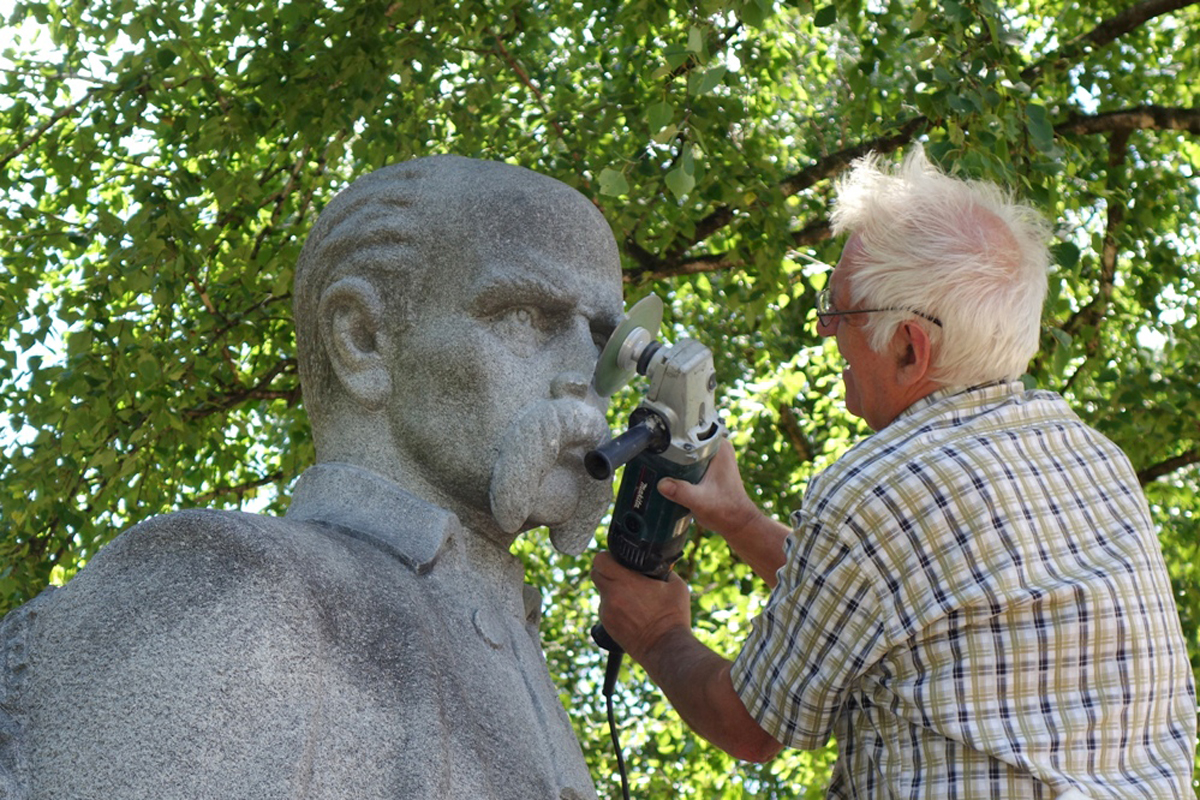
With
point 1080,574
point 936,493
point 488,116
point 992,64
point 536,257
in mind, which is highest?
point 488,116

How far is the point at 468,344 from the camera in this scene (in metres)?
2.67

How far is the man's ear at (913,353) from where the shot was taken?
2619mm

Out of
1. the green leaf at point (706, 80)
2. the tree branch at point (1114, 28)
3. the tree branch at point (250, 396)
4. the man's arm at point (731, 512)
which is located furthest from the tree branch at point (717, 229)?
the man's arm at point (731, 512)

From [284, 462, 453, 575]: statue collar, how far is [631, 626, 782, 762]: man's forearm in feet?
1.60

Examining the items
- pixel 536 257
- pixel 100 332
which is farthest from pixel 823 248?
pixel 536 257

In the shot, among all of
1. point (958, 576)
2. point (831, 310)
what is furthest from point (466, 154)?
point (958, 576)

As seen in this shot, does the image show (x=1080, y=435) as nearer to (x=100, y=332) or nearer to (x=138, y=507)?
(x=100, y=332)

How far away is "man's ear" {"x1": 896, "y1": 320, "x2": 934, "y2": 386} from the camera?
262 centimetres

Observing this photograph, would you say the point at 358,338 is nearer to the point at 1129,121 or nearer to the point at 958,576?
the point at 958,576

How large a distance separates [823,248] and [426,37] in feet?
5.52

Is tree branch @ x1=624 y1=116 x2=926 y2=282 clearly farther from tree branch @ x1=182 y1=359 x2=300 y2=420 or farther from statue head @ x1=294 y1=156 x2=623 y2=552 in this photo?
statue head @ x1=294 y1=156 x2=623 y2=552

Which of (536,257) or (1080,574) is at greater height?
(536,257)

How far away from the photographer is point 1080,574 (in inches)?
93.9

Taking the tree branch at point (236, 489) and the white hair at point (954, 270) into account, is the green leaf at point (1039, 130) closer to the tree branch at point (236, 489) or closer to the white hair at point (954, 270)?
the white hair at point (954, 270)
